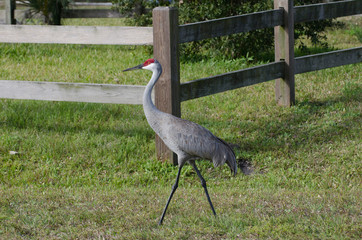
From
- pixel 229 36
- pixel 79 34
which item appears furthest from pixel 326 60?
pixel 79 34

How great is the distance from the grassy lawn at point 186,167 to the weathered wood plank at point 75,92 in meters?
0.52

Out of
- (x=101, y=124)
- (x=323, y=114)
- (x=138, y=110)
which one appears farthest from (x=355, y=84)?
(x=101, y=124)

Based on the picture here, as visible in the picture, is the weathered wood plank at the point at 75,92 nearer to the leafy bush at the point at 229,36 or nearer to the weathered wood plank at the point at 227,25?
the weathered wood plank at the point at 227,25

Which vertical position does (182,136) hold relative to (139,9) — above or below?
below

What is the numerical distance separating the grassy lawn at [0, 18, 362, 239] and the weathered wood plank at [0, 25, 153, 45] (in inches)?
41.4

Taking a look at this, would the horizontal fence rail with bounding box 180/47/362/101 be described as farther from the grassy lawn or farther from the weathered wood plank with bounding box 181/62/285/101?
the grassy lawn

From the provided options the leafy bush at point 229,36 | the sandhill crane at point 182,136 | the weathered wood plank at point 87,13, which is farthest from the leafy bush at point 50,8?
the sandhill crane at point 182,136

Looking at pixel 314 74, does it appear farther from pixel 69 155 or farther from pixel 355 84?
pixel 69 155

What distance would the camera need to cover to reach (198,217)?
4.57 meters

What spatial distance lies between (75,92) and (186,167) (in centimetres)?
163

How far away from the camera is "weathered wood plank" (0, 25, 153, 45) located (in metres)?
6.37

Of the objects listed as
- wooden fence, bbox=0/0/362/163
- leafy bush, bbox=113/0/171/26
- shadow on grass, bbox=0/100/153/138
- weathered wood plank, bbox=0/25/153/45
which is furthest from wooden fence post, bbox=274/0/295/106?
leafy bush, bbox=113/0/171/26

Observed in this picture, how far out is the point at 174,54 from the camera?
582 cm

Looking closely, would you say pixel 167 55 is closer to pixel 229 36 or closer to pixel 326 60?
pixel 326 60
